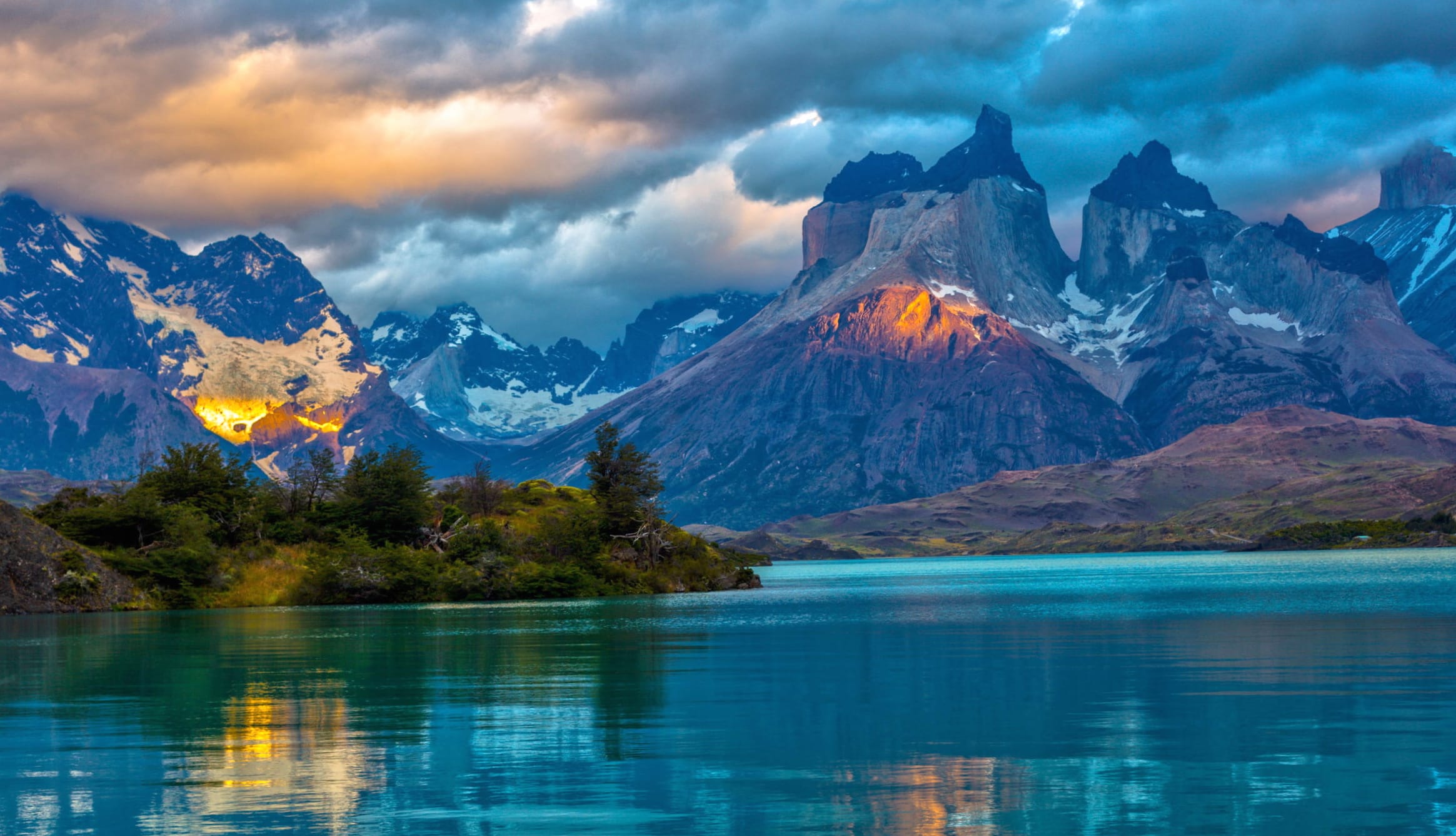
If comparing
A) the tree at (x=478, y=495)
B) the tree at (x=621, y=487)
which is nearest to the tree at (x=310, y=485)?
the tree at (x=478, y=495)

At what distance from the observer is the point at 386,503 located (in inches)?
5659

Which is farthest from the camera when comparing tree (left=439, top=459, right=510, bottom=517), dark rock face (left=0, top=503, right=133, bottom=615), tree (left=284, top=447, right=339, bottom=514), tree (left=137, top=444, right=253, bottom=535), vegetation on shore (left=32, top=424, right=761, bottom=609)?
tree (left=439, top=459, right=510, bottom=517)

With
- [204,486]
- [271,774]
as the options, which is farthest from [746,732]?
[204,486]

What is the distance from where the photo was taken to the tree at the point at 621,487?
15138cm

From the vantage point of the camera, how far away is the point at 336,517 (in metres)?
144

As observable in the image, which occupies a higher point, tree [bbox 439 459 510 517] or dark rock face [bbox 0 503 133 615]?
tree [bbox 439 459 510 517]

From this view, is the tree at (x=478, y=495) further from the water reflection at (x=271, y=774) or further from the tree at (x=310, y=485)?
the water reflection at (x=271, y=774)

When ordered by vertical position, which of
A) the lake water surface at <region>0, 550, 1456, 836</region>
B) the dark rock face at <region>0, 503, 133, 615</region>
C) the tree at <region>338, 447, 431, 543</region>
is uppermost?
the tree at <region>338, 447, 431, 543</region>

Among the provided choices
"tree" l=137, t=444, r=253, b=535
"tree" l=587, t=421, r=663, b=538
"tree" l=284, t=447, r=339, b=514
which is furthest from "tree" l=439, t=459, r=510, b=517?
"tree" l=137, t=444, r=253, b=535

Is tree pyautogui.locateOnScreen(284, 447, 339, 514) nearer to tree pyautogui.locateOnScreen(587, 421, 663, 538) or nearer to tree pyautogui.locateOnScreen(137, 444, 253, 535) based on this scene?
tree pyautogui.locateOnScreen(137, 444, 253, 535)

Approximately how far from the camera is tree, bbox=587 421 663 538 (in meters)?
151

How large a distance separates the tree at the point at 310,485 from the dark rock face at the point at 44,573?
27103 mm

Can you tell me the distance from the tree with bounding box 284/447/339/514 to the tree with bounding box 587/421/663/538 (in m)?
27.3

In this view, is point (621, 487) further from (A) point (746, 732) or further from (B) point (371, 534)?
(A) point (746, 732)
